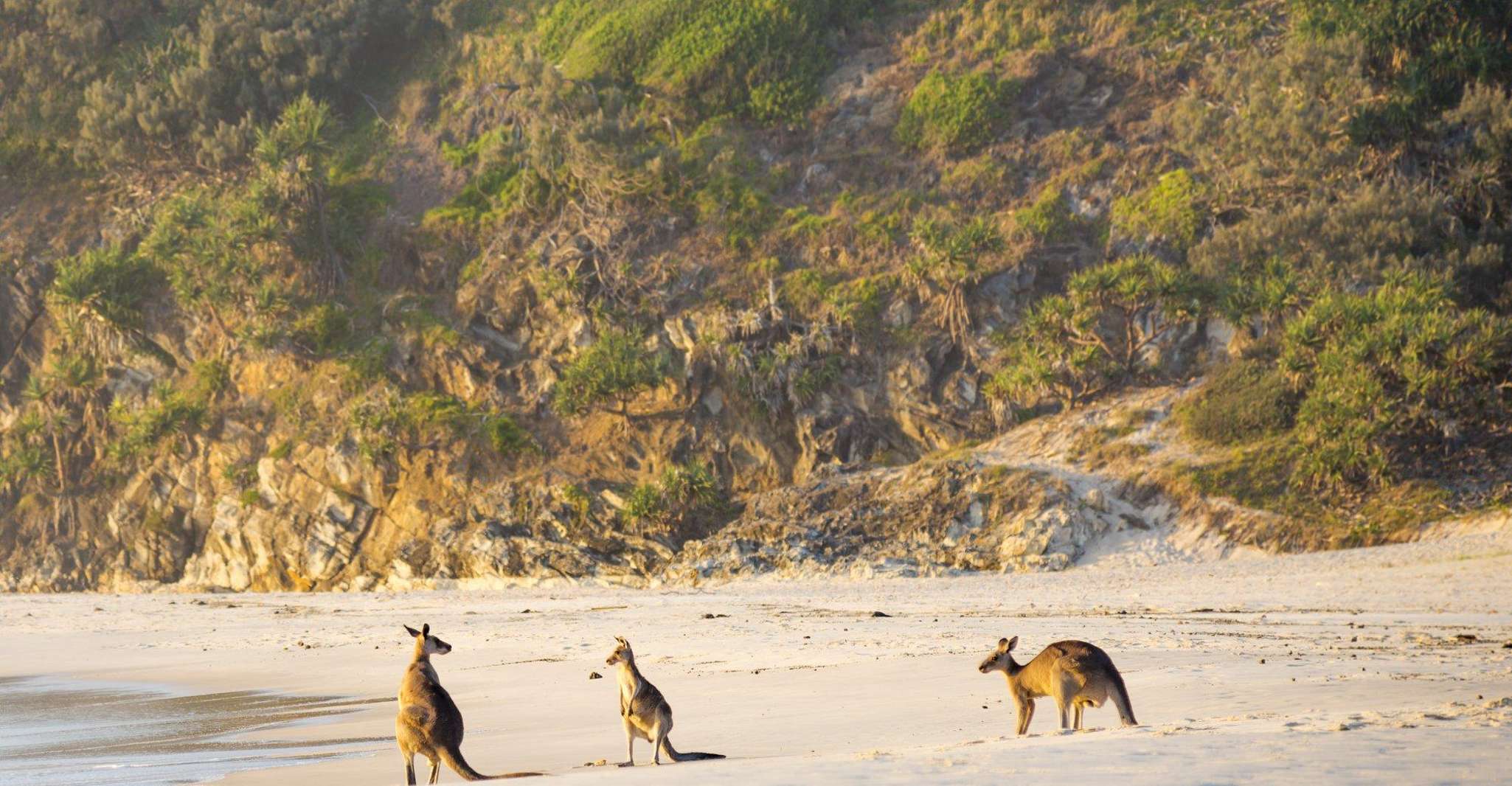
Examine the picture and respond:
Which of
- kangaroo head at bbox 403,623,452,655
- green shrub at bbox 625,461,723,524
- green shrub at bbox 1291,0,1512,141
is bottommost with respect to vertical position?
kangaroo head at bbox 403,623,452,655

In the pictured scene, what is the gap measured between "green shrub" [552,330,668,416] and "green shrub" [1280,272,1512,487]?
11.9 m

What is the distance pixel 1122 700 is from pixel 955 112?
26.2 m

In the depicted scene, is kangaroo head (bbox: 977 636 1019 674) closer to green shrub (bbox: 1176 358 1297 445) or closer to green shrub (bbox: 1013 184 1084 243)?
green shrub (bbox: 1176 358 1297 445)

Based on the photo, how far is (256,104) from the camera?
35.7m

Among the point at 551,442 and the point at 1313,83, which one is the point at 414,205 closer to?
the point at 551,442

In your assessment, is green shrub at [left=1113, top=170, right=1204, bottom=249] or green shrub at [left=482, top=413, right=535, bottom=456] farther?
green shrub at [left=1113, top=170, right=1204, bottom=249]

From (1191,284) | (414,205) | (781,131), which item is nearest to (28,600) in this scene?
(414,205)

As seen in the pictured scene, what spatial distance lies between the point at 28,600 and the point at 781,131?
62.6 feet

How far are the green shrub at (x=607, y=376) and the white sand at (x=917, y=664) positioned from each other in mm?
5469

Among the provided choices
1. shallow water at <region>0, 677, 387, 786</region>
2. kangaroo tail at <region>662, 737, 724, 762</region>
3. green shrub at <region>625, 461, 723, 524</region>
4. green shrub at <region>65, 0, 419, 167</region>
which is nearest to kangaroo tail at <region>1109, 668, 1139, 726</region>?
kangaroo tail at <region>662, 737, 724, 762</region>

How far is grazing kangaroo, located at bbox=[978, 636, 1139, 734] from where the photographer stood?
23.8ft

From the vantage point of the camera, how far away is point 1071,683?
727 cm

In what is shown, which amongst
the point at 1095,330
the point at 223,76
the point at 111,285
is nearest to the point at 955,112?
the point at 1095,330

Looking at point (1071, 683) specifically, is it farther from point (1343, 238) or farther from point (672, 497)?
point (1343, 238)
